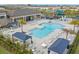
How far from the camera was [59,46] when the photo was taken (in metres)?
2.61

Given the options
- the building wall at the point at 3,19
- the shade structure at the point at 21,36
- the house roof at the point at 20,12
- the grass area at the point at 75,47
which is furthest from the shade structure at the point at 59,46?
the building wall at the point at 3,19

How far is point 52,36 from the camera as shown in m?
2.72

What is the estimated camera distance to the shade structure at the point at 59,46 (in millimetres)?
2618

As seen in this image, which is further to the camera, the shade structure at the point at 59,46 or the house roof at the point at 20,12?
the house roof at the point at 20,12

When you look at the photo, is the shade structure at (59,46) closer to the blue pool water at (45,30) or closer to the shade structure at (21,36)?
the blue pool water at (45,30)

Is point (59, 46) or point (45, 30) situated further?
point (45, 30)

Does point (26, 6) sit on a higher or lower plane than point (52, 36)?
higher

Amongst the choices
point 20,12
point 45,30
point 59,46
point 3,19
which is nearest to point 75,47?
point 59,46

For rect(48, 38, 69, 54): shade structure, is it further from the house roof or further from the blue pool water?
the house roof

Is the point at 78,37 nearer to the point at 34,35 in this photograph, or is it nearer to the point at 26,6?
the point at 34,35

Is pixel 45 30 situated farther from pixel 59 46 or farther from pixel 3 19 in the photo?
pixel 3 19
